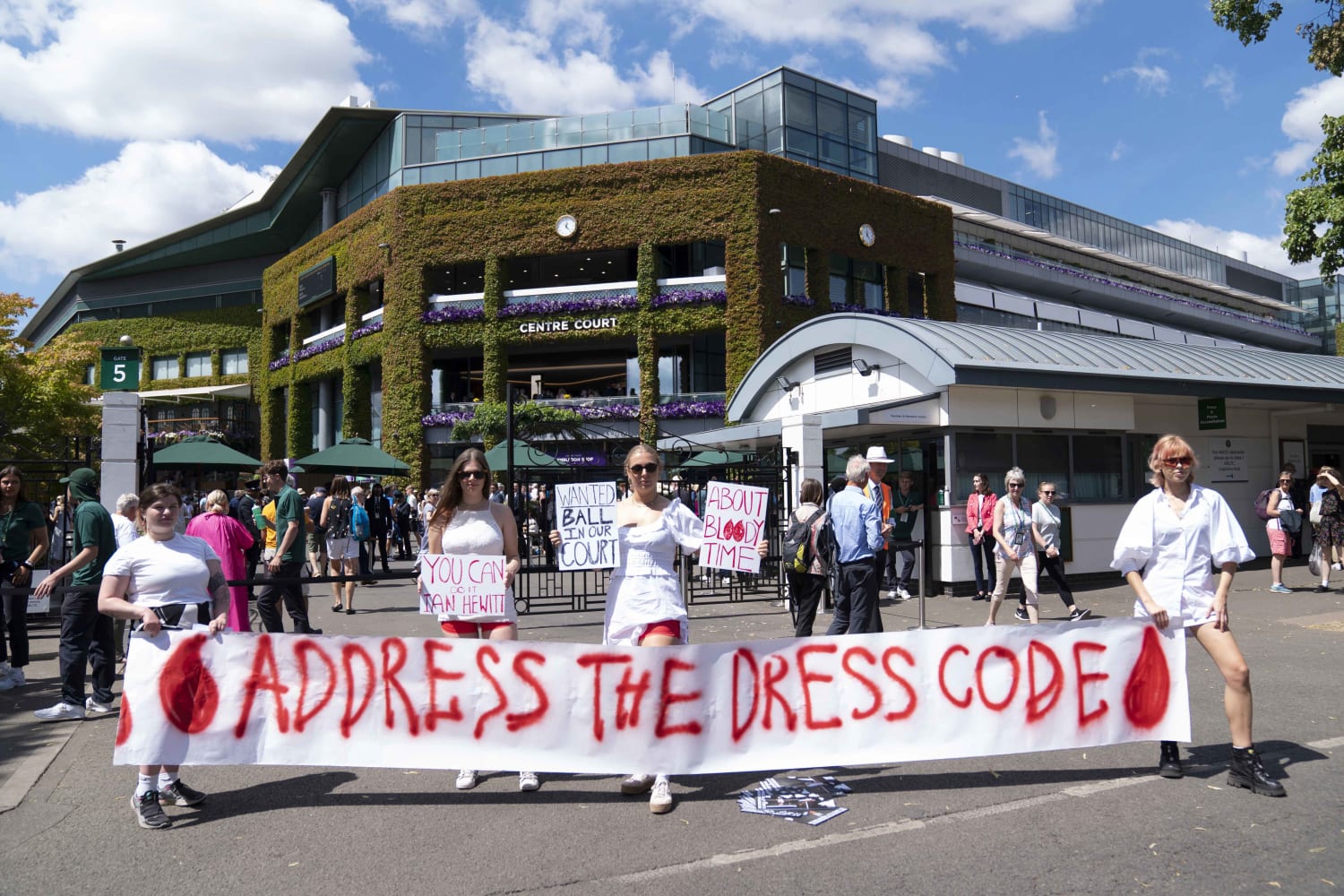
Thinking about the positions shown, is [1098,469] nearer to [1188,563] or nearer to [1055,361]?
[1055,361]

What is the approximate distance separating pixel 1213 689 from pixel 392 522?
63.3 ft

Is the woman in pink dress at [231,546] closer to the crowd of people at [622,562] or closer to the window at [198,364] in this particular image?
the crowd of people at [622,562]

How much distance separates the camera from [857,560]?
7.02 m

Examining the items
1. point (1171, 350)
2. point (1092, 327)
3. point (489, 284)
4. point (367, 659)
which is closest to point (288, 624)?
point (367, 659)

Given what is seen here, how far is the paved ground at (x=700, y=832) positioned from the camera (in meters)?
3.94

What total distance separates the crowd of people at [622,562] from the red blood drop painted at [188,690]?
0.17 m

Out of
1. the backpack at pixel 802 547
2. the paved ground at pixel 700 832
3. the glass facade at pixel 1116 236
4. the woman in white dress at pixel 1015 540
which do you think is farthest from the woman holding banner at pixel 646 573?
the glass facade at pixel 1116 236

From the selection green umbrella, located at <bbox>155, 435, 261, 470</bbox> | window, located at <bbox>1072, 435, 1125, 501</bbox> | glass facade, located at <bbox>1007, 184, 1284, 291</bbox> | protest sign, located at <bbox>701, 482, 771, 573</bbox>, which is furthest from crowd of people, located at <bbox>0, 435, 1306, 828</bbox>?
glass facade, located at <bbox>1007, 184, 1284, 291</bbox>

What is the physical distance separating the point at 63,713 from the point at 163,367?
5508 cm

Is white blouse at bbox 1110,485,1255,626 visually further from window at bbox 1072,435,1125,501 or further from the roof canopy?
window at bbox 1072,435,1125,501

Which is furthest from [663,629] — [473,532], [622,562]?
[473,532]

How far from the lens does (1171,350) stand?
1744 centimetres

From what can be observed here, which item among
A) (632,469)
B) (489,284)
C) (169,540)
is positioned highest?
(489,284)

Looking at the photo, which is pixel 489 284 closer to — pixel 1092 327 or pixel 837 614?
pixel 837 614
